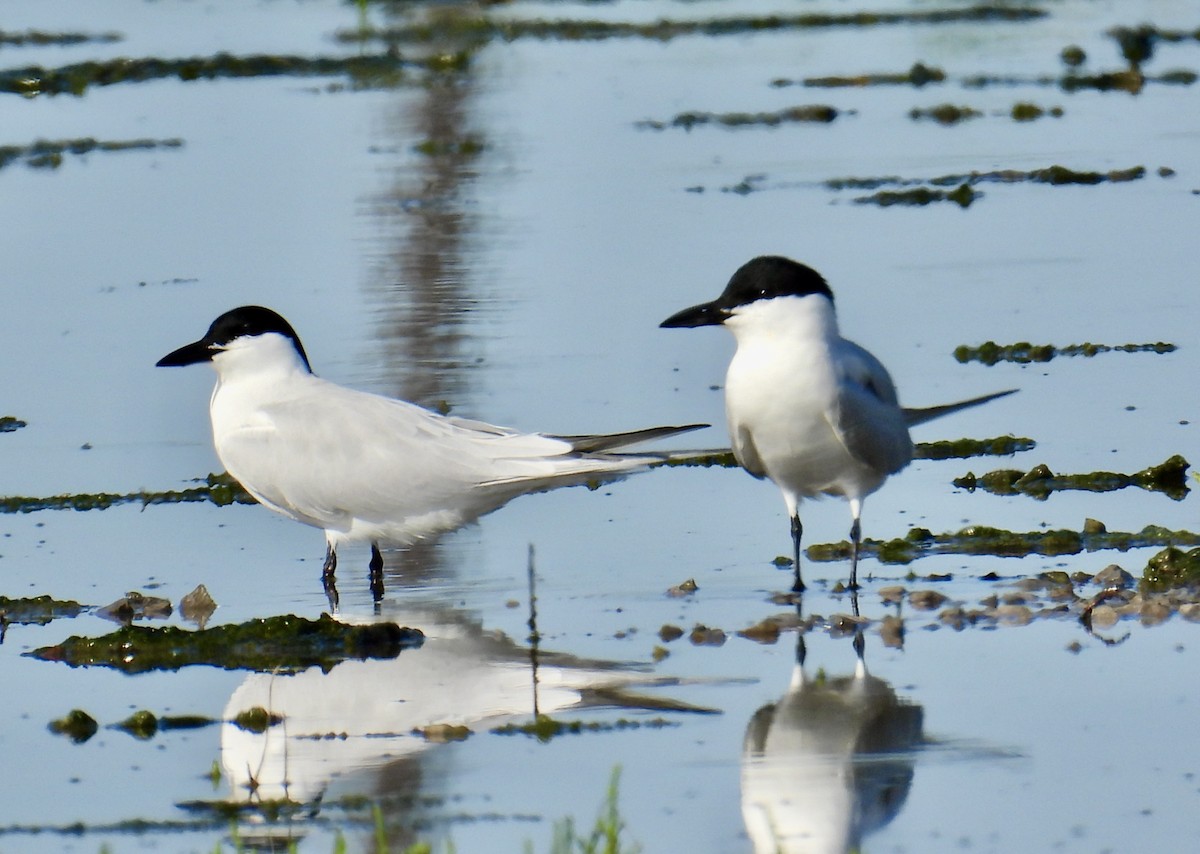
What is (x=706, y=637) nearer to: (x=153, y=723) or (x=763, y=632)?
(x=763, y=632)

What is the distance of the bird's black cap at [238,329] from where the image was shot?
703 cm

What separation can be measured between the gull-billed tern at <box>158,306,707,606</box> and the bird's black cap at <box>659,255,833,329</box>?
0.52 metres

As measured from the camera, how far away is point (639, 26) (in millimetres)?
19766

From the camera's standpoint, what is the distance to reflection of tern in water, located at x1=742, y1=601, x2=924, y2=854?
4391 mm

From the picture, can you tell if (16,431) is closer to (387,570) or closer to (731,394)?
(387,570)

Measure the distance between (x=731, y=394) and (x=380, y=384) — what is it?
2523mm

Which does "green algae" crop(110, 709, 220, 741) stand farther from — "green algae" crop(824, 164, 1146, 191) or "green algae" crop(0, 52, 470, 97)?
"green algae" crop(0, 52, 470, 97)

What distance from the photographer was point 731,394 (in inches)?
260

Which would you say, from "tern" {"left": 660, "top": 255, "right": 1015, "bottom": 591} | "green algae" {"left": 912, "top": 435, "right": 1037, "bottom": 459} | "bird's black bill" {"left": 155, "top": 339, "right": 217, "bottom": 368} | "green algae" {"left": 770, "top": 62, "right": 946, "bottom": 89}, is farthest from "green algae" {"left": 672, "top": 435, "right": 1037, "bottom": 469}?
"green algae" {"left": 770, "top": 62, "right": 946, "bottom": 89}

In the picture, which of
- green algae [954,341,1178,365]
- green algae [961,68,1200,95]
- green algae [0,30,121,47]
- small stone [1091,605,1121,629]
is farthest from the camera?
green algae [0,30,121,47]

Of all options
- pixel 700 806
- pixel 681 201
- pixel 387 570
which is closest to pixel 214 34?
pixel 681 201

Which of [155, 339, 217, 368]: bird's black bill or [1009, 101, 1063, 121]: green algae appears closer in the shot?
[155, 339, 217, 368]: bird's black bill

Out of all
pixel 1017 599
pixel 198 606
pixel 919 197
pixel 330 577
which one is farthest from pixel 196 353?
pixel 919 197

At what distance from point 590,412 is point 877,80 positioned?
9093mm
